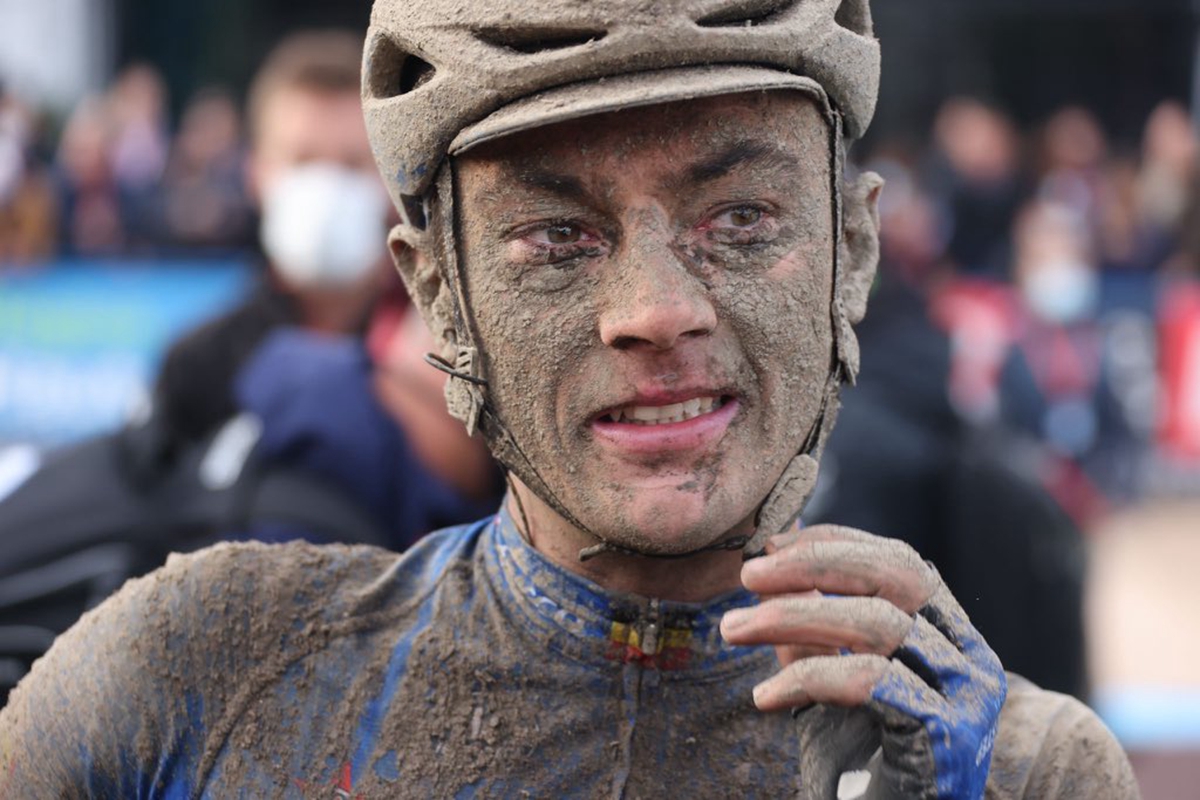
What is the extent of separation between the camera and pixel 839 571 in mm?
2445

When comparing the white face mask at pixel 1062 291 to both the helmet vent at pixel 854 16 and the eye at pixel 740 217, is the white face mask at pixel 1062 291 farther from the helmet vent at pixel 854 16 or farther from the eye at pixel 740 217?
the eye at pixel 740 217

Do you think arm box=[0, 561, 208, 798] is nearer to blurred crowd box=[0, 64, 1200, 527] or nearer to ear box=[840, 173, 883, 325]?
ear box=[840, 173, 883, 325]

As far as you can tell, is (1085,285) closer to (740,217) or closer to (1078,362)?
(1078,362)

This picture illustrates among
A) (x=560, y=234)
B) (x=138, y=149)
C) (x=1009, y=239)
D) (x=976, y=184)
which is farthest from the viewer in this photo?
(x=976, y=184)

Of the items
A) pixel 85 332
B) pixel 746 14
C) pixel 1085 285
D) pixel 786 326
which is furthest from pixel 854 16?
pixel 1085 285

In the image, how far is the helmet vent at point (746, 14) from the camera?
2.65 metres

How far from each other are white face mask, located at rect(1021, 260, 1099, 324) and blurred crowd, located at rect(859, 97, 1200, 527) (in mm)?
12

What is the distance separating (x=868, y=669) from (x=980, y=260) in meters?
13.0

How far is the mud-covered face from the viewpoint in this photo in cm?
263

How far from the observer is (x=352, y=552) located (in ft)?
10.1

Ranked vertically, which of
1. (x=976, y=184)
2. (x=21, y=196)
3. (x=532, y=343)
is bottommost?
(x=976, y=184)

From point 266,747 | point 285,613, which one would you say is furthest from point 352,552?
point 266,747

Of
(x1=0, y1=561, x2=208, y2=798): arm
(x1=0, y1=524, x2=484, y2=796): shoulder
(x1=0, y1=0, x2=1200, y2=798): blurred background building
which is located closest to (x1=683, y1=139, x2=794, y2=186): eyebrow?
(x1=0, y1=524, x2=484, y2=796): shoulder

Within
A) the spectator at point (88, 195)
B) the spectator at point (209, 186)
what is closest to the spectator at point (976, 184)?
the spectator at point (209, 186)
